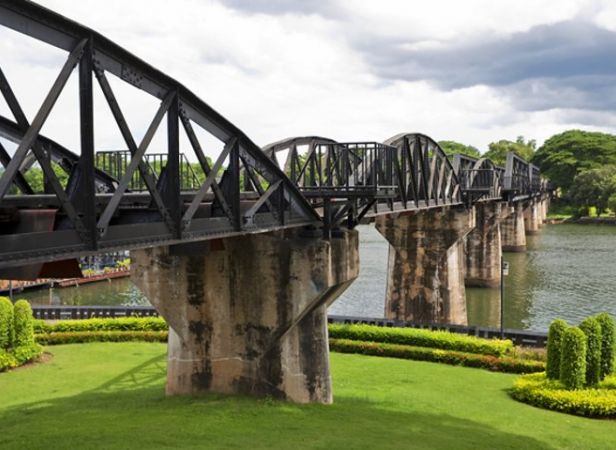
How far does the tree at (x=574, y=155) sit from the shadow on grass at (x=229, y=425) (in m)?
142

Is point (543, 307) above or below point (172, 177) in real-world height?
below

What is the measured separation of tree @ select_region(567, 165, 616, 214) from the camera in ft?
427

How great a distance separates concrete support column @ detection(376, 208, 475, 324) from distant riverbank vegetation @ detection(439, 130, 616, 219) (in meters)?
90.7

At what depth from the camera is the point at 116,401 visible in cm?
2088

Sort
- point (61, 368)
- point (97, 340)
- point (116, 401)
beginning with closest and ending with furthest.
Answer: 1. point (116, 401)
2. point (61, 368)
3. point (97, 340)

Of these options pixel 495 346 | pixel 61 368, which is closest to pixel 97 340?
pixel 61 368

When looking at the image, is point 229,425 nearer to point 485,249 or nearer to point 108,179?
point 108,179

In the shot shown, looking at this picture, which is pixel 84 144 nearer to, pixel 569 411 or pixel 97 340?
pixel 569 411

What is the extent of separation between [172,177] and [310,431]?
767 centimetres

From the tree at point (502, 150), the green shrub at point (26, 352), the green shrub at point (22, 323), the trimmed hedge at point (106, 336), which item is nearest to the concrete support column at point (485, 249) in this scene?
the trimmed hedge at point (106, 336)

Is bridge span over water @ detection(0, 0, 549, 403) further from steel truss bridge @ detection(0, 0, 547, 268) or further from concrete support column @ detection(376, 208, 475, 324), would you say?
concrete support column @ detection(376, 208, 475, 324)

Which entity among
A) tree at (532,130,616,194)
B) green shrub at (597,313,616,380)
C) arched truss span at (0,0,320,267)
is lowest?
green shrub at (597,313,616,380)

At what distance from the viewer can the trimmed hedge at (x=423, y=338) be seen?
29.5 m

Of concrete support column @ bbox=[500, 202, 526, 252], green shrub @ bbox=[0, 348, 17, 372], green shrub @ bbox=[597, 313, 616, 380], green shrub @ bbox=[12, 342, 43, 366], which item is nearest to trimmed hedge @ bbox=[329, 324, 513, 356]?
green shrub @ bbox=[597, 313, 616, 380]
